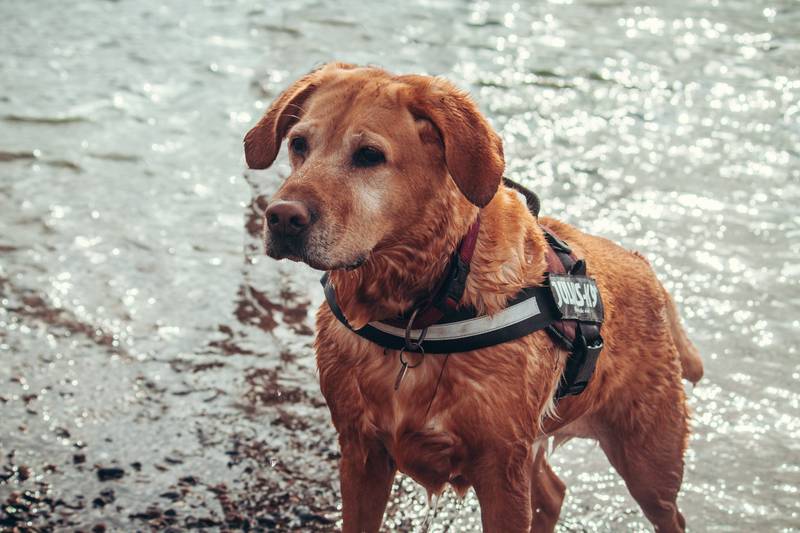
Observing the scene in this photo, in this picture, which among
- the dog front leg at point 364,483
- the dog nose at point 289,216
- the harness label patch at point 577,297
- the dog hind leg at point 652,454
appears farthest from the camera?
the dog hind leg at point 652,454

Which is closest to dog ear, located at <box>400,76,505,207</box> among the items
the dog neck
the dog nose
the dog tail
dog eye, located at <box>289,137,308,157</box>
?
the dog neck

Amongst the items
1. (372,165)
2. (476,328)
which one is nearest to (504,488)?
(476,328)

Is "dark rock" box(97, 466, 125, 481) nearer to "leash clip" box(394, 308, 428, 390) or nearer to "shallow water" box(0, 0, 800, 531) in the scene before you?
"shallow water" box(0, 0, 800, 531)

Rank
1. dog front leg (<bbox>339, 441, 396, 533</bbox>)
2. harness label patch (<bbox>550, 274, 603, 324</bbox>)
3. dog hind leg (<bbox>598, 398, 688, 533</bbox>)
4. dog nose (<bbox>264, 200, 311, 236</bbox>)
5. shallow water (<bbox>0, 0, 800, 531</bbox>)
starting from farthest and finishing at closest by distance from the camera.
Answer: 1. shallow water (<bbox>0, 0, 800, 531</bbox>)
2. dog hind leg (<bbox>598, 398, 688, 533</bbox>)
3. dog front leg (<bbox>339, 441, 396, 533</bbox>)
4. harness label patch (<bbox>550, 274, 603, 324</bbox>)
5. dog nose (<bbox>264, 200, 311, 236</bbox>)

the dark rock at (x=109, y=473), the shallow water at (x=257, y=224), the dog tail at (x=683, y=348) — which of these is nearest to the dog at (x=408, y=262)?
the dog tail at (x=683, y=348)

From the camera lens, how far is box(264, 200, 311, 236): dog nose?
3213mm

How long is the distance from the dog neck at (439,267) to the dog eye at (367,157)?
0.76 feet

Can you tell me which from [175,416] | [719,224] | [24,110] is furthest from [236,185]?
[719,224]

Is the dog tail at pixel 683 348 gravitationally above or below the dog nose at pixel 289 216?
below

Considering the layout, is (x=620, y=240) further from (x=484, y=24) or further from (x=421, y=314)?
(x=484, y=24)

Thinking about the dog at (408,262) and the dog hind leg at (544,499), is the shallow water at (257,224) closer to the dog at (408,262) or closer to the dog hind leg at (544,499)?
the dog hind leg at (544,499)

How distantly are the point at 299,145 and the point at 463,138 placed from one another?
59 cm

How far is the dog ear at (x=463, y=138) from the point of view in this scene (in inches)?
132

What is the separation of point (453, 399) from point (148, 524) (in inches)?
69.2
